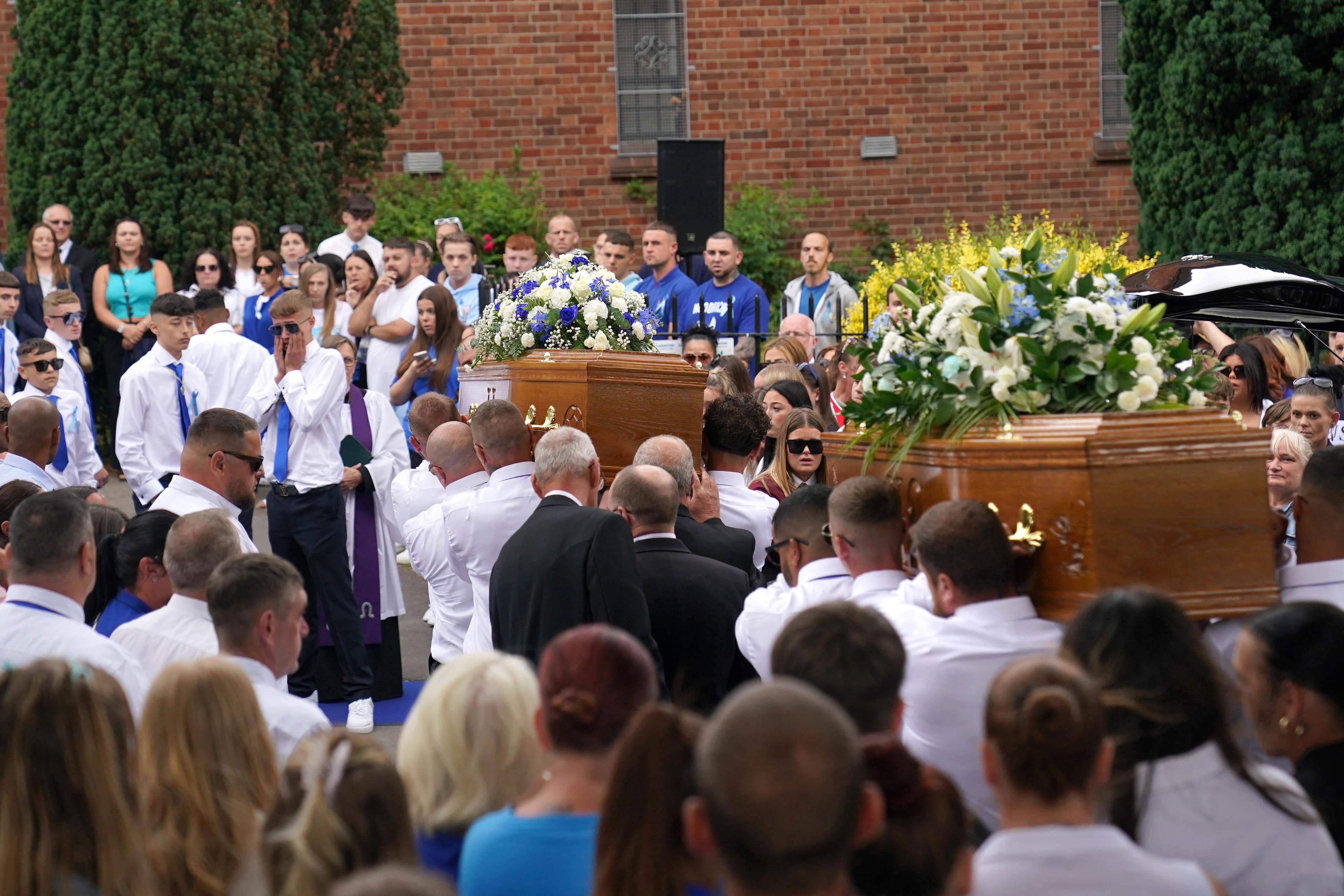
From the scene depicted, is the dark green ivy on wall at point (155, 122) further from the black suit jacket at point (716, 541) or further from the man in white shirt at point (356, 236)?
the black suit jacket at point (716, 541)

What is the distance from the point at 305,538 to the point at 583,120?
10.2 metres

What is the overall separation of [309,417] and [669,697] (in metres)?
3.20

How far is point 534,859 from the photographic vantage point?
2740mm

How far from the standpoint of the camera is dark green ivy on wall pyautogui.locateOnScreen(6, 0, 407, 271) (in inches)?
556

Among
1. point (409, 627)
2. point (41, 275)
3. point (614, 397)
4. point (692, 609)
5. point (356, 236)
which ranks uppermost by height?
point (356, 236)

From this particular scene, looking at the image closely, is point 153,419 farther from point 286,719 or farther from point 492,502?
point 286,719

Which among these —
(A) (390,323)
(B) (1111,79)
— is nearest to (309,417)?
(A) (390,323)

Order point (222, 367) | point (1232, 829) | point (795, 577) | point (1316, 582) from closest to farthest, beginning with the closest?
point (1232, 829) → point (1316, 582) → point (795, 577) → point (222, 367)

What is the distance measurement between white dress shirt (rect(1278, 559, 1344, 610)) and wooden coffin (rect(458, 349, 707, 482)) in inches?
107

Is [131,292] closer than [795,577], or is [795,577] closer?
[795,577]

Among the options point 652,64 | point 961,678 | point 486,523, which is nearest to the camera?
point 961,678

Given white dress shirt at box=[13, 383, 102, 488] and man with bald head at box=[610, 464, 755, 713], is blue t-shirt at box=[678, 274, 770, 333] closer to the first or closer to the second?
white dress shirt at box=[13, 383, 102, 488]

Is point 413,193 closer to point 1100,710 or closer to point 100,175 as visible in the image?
point 100,175

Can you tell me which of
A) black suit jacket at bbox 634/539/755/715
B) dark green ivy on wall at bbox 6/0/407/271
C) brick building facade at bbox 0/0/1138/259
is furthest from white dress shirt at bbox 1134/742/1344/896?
brick building facade at bbox 0/0/1138/259
